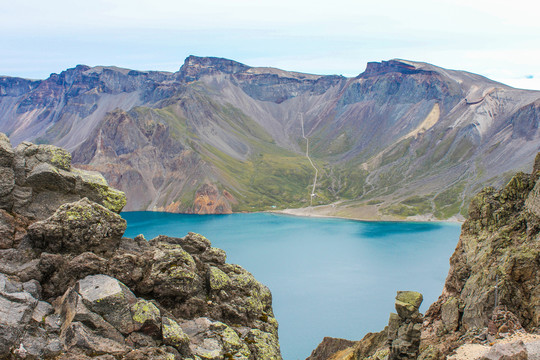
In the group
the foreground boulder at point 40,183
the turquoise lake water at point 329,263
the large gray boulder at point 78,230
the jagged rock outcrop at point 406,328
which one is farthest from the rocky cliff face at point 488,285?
the turquoise lake water at point 329,263

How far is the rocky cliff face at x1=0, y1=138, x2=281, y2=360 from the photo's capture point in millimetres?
16547

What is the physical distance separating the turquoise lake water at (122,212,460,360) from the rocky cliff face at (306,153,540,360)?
3526 cm

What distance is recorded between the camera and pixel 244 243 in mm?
142000

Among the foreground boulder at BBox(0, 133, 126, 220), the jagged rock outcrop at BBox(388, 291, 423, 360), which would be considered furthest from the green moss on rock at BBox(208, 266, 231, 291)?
the jagged rock outcrop at BBox(388, 291, 423, 360)

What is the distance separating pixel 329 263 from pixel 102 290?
10301 centimetres

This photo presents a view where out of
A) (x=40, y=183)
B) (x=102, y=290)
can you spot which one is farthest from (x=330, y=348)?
(x=40, y=183)

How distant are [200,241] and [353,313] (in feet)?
190

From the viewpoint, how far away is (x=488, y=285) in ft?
90.9

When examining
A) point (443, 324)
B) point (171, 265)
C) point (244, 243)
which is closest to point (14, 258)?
point (171, 265)

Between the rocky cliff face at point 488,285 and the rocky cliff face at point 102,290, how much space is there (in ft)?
34.7

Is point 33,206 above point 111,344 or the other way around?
above

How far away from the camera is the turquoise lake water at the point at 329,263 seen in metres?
75.2

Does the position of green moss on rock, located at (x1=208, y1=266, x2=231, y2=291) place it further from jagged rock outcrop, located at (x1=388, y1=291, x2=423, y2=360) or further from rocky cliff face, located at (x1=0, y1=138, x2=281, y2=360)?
jagged rock outcrop, located at (x1=388, y1=291, x2=423, y2=360)

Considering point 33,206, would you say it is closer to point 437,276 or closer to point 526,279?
point 526,279
